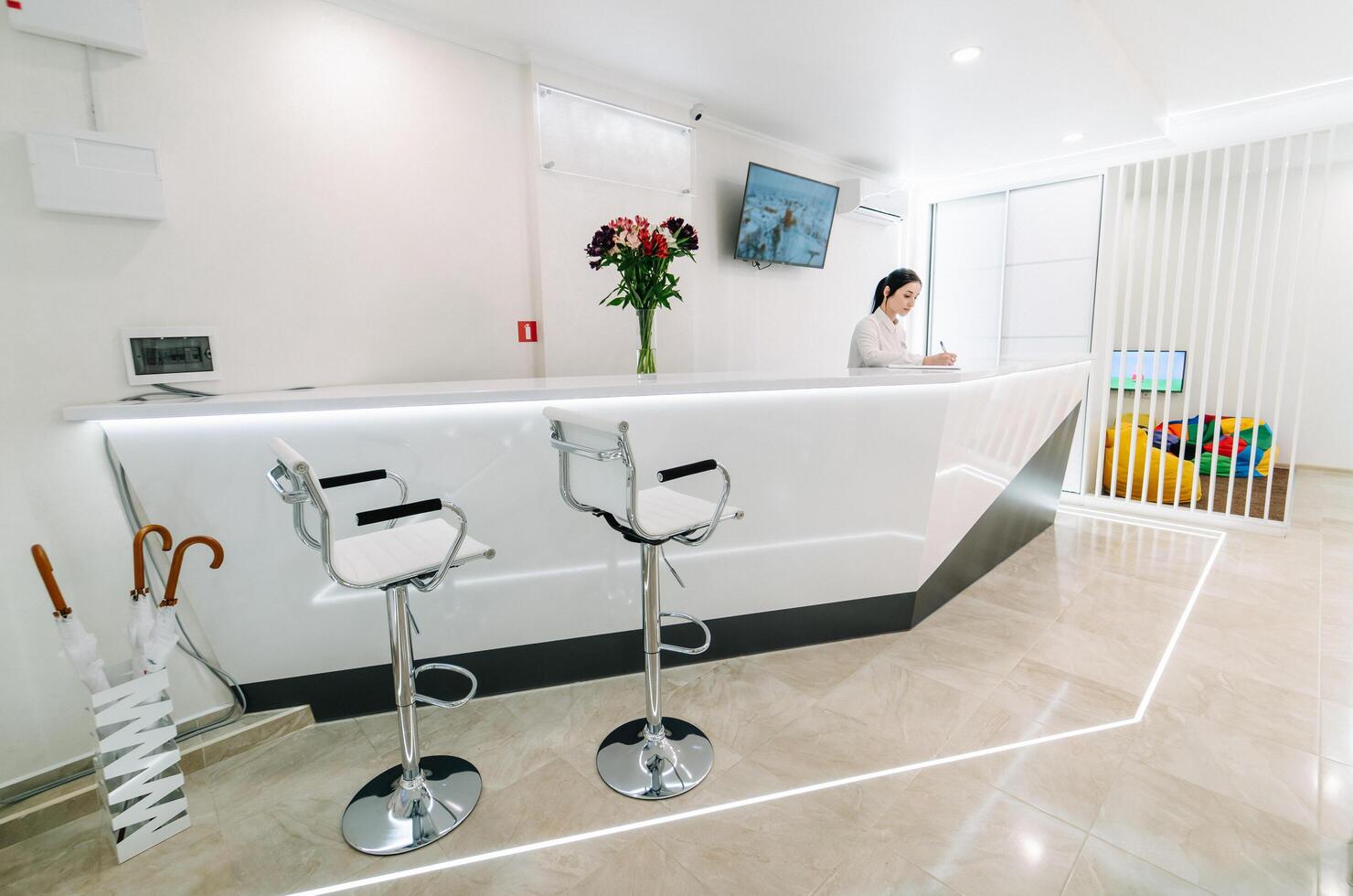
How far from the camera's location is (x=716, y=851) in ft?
5.13

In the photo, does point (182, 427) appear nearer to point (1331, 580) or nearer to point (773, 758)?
point (773, 758)

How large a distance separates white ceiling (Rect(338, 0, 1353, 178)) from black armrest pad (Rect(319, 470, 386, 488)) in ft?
6.89

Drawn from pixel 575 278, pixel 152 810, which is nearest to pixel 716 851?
pixel 152 810

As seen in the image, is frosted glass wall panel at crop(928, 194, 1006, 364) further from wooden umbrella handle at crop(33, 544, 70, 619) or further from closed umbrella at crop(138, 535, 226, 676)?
wooden umbrella handle at crop(33, 544, 70, 619)

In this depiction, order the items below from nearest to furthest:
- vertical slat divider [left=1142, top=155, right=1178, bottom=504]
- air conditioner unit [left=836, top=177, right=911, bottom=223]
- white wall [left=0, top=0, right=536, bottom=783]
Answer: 1. white wall [left=0, top=0, right=536, bottom=783]
2. vertical slat divider [left=1142, top=155, right=1178, bottom=504]
3. air conditioner unit [left=836, top=177, right=911, bottom=223]

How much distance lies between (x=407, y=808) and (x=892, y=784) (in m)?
1.36

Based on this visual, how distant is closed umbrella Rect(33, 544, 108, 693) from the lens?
1550 mm

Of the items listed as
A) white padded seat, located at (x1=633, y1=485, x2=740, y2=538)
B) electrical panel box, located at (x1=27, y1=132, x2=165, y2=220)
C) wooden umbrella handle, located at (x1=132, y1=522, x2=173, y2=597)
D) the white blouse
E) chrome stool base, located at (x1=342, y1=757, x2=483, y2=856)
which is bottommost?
chrome stool base, located at (x1=342, y1=757, x2=483, y2=856)

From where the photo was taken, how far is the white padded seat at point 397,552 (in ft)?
4.57

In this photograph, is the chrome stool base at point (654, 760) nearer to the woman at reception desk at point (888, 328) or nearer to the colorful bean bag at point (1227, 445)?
the woman at reception desk at point (888, 328)

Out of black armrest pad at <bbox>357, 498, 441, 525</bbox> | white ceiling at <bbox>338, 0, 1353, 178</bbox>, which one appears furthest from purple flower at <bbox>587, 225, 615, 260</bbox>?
black armrest pad at <bbox>357, 498, 441, 525</bbox>

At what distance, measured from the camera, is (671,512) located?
1722mm

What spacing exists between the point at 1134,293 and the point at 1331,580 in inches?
160

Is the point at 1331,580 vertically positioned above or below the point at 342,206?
below
